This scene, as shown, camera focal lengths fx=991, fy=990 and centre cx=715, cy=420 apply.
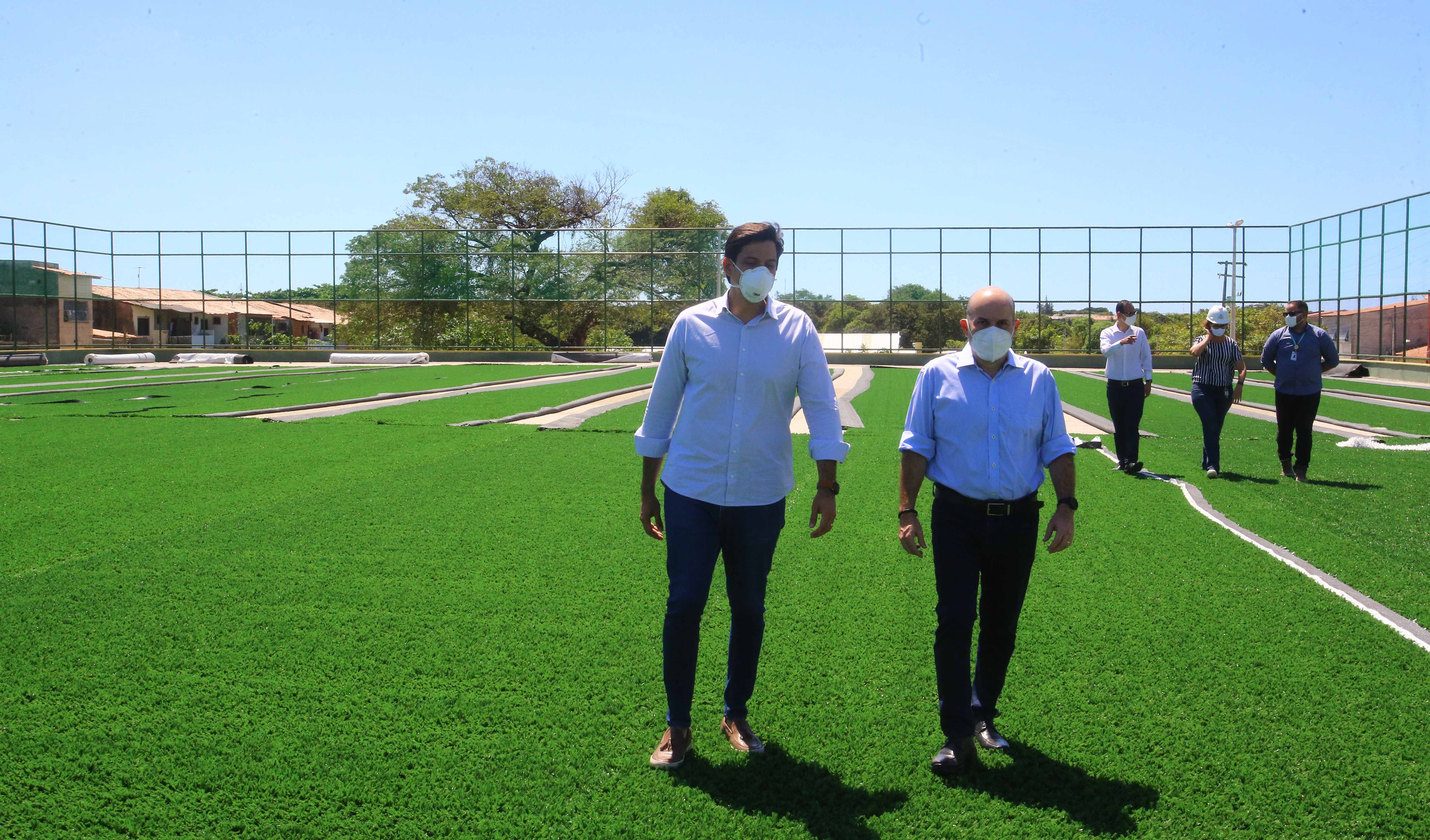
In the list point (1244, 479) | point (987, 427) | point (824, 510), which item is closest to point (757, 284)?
point (824, 510)

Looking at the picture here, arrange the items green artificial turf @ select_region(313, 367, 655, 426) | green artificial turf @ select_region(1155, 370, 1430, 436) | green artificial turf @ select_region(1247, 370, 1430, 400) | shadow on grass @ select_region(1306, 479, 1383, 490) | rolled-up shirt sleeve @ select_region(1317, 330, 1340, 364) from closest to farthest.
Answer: shadow on grass @ select_region(1306, 479, 1383, 490)
rolled-up shirt sleeve @ select_region(1317, 330, 1340, 364)
green artificial turf @ select_region(313, 367, 655, 426)
green artificial turf @ select_region(1155, 370, 1430, 436)
green artificial turf @ select_region(1247, 370, 1430, 400)

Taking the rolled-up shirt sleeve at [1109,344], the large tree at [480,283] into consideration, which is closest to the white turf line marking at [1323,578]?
the rolled-up shirt sleeve at [1109,344]

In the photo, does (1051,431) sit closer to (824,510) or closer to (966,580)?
(966,580)

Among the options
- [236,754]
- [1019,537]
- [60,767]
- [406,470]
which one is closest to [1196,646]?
[1019,537]

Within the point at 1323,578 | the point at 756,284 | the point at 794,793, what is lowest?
the point at 794,793

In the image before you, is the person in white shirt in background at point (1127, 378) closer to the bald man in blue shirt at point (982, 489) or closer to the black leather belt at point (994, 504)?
the bald man in blue shirt at point (982, 489)

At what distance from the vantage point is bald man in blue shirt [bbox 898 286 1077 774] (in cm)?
336

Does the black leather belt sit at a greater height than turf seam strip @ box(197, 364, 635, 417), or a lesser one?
greater

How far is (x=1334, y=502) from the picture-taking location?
323 inches

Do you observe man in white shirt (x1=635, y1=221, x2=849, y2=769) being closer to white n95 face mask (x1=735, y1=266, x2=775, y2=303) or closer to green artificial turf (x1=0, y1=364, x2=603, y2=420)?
white n95 face mask (x1=735, y1=266, x2=775, y2=303)

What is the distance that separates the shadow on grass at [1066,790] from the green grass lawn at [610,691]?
0.5 inches

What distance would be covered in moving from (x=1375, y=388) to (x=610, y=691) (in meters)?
26.9

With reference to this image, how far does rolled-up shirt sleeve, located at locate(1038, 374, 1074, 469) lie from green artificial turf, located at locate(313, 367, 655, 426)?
1126 centimetres

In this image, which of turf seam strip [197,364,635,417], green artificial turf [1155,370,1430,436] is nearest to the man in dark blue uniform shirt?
green artificial turf [1155,370,1430,436]
